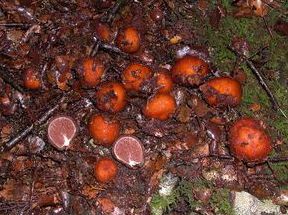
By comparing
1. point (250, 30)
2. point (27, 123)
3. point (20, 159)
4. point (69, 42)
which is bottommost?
point (20, 159)

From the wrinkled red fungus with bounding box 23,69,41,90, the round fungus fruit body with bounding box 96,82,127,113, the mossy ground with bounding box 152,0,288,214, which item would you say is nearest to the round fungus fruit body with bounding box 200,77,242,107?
the mossy ground with bounding box 152,0,288,214

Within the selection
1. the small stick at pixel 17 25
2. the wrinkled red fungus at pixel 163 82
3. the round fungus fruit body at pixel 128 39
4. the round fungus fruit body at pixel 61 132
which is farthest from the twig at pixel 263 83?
the small stick at pixel 17 25

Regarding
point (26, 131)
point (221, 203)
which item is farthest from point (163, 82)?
point (26, 131)

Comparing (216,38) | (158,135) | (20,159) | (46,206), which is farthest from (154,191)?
(216,38)

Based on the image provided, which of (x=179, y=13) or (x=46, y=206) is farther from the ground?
(x=179, y=13)

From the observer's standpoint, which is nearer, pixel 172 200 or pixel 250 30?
pixel 172 200

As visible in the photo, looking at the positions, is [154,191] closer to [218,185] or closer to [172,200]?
[172,200]

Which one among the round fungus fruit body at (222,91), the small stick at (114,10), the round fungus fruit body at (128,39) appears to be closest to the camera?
the round fungus fruit body at (222,91)

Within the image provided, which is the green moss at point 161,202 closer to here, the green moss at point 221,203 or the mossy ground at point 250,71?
the mossy ground at point 250,71
